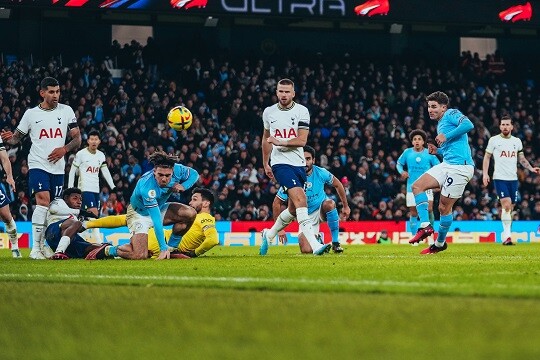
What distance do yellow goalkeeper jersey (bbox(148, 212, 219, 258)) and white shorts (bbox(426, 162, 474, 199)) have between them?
11.5 feet

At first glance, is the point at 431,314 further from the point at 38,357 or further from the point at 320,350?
the point at 38,357

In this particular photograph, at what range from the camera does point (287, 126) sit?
14.8 metres

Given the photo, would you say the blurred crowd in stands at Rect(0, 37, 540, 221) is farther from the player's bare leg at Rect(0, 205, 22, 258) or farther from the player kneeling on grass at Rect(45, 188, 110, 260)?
the player kneeling on grass at Rect(45, 188, 110, 260)

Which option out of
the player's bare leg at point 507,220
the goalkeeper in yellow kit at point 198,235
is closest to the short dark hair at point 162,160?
the goalkeeper in yellow kit at point 198,235

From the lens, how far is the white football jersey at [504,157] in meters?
22.7

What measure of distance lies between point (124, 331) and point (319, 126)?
89.4 ft

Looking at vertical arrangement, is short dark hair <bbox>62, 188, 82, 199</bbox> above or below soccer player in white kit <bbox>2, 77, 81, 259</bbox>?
below

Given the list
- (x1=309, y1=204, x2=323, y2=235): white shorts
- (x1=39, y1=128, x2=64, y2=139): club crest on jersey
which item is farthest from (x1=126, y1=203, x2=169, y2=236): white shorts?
(x1=309, y1=204, x2=323, y2=235): white shorts

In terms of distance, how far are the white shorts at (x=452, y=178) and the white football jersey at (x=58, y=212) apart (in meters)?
5.42

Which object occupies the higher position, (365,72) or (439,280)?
(365,72)

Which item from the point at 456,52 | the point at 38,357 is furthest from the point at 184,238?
the point at 456,52

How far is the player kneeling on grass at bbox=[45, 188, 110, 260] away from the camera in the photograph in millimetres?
14359

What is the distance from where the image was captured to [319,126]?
32.3m

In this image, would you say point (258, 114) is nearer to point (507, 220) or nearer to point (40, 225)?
point (507, 220)
